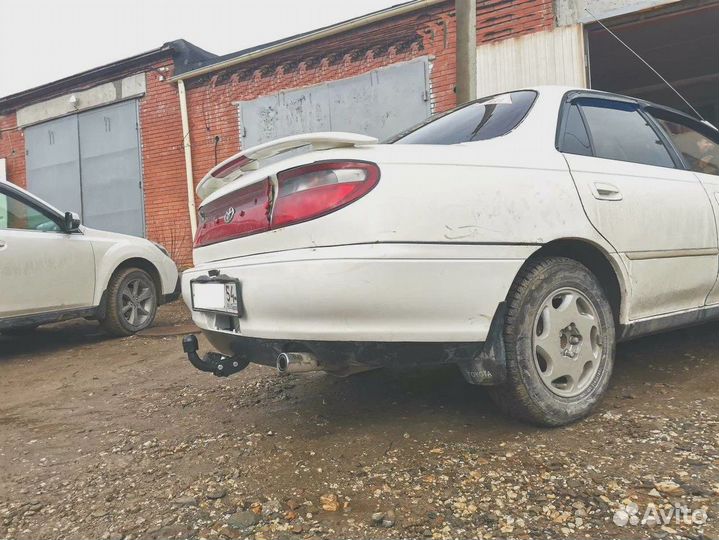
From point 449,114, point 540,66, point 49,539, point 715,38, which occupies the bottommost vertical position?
point 49,539

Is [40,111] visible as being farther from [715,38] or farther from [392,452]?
[715,38]

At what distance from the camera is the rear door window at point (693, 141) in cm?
325

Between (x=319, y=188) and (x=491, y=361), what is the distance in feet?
3.11

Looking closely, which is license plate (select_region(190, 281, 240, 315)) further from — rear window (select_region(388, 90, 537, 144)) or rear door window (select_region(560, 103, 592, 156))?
rear door window (select_region(560, 103, 592, 156))

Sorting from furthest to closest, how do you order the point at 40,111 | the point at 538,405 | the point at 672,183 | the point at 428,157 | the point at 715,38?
the point at 40,111 → the point at 715,38 → the point at 672,183 → the point at 538,405 → the point at 428,157

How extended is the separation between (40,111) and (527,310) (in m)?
11.9

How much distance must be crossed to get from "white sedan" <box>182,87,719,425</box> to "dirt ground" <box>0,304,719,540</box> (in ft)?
0.99

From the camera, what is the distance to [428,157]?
2.09 meters

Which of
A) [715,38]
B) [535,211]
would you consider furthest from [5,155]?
[715,38]

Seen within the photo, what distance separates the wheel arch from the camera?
7.87 feet

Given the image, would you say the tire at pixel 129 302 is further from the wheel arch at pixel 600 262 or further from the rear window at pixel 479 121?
the wheel arch at pixel 600 262

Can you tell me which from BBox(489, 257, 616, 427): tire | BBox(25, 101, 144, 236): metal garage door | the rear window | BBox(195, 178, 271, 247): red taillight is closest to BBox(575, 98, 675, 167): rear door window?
the rear window

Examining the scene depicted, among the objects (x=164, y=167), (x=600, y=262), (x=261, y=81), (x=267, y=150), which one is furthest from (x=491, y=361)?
(x=164, y=167)

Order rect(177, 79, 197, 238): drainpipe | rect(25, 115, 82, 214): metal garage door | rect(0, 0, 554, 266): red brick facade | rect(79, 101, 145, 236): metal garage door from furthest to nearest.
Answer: rect(25, 115, 82, 214): metal garage door, rect(79, 101, 145, 236): metal garage door, rect(177, 79, 197, 238): drainpipe, rect(0, 0, 554, 266): red brick facade
